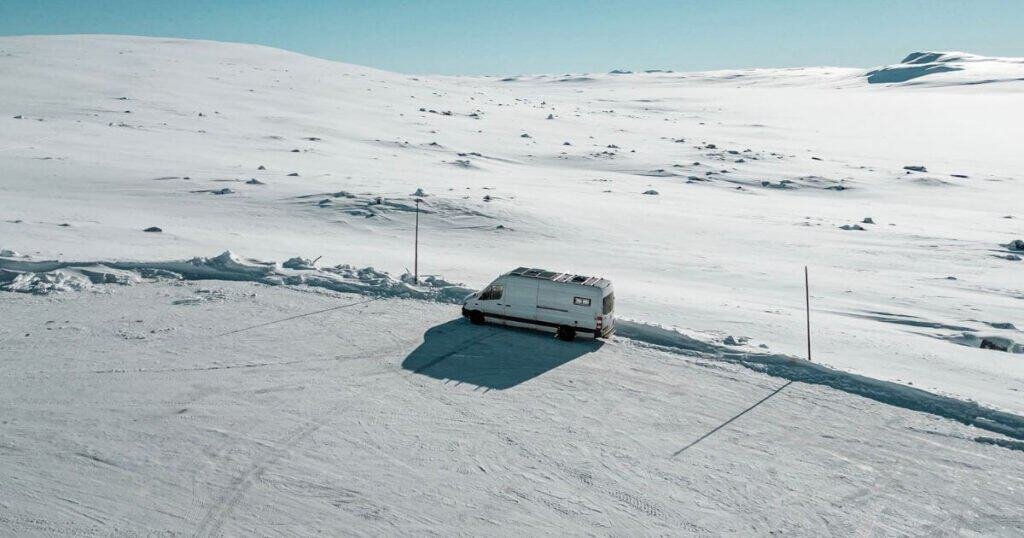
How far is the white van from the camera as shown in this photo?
674 inches

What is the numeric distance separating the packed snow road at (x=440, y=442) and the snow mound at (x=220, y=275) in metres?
2.68

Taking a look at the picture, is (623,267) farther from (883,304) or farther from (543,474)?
(543,474)

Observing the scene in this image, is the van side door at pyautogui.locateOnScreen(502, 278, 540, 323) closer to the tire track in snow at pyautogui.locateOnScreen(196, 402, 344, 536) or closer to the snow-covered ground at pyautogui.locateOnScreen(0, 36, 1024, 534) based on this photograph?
the snow-covered ground at pyautogui.locateOnScreen(0, 36, 1024, 534)

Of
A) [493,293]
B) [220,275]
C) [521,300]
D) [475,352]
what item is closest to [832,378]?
[521,300]

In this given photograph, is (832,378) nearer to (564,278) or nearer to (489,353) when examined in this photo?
(564,278)

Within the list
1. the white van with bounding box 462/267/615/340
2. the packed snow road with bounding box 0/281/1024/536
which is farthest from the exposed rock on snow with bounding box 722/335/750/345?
the white van with bounding box 462/267/615/340

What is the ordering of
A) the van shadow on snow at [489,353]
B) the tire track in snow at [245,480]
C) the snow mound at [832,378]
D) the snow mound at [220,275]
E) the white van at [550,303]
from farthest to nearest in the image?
1. the snow mound at [220,275]
2. the white van at [550,303]
3. the van shadow on snow at [489,353]
4. the snow mound at [832,378]
5. the tire track in snow at [245,480]

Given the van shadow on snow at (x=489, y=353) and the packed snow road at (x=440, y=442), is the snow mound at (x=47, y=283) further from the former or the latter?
the van shadow on snow at (x=489, y=353)

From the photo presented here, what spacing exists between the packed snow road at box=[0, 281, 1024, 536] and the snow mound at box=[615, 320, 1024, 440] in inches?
14.8

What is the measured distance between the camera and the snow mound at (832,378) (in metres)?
14.0

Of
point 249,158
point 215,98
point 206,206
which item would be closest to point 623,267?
point 206,206

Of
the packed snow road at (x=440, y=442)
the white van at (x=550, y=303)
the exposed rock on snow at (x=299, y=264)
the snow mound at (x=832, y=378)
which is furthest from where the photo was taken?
the exposed rock on snow at (x=299, y=264)

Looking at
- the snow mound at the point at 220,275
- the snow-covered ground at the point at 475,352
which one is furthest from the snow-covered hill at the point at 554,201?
the snow mound at the point at 220,275

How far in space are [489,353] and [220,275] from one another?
9712mm
